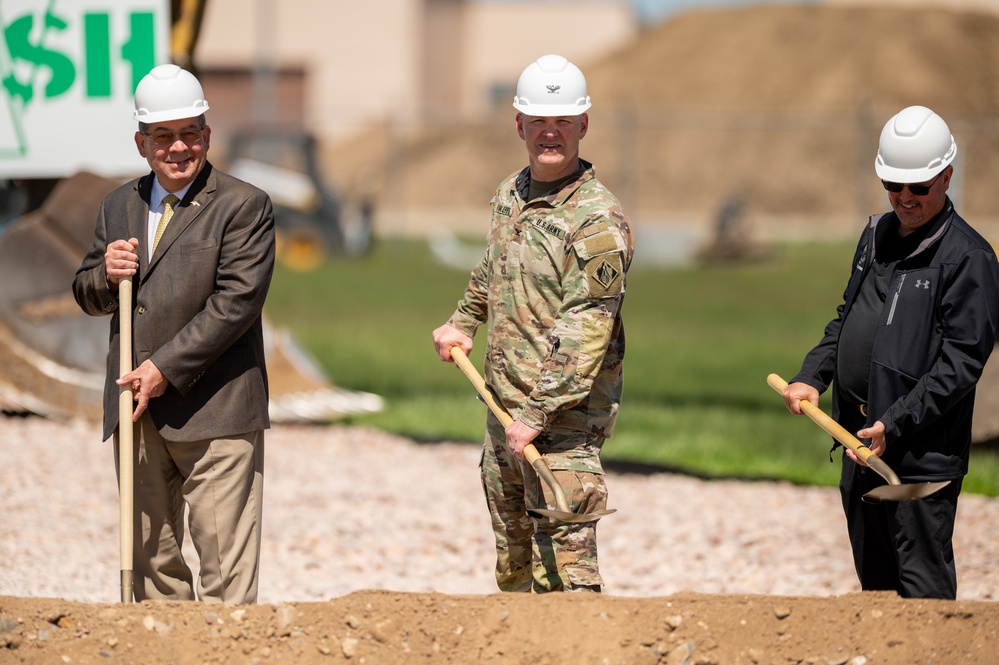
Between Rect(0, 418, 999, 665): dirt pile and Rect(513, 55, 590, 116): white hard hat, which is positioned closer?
Rect(0, 418, 999, 665): dirt pile

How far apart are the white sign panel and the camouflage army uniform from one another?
506 centimetres

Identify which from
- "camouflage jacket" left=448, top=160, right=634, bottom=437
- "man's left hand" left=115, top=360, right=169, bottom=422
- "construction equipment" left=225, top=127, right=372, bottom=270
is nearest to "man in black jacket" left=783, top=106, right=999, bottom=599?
"camouflage jacket" left=448, top=160, right=634, bottom=437

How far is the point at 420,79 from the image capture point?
47375mm

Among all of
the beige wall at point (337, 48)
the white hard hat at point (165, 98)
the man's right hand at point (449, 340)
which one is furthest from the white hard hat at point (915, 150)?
the beige wall at point (337, 48)

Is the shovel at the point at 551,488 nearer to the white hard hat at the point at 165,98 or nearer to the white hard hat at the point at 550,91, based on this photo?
the white hard hat at the point at 550,91

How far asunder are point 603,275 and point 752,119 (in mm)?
32948

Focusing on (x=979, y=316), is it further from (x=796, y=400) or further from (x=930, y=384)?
(x=796, y=400)

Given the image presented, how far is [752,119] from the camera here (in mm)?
35812

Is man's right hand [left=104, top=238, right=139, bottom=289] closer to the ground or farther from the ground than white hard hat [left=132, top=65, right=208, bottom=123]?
closer to the ground

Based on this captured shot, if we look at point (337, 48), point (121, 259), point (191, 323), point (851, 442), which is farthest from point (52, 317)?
point (337, 48)

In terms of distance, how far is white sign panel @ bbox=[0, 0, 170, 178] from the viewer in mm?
8570

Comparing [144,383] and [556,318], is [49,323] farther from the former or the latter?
[556,318]

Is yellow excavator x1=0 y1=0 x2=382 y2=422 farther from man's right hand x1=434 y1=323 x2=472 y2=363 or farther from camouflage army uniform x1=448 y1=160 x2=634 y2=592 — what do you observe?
camouflage army uniform x1=448 y1=160 x2=634 y2=592

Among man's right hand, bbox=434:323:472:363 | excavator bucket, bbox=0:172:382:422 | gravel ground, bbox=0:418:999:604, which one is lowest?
gravel ground, bbox=0:418:999:604
